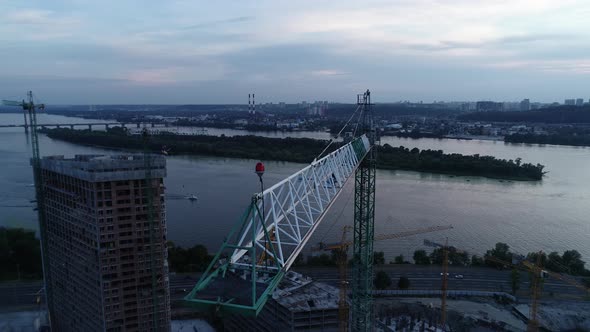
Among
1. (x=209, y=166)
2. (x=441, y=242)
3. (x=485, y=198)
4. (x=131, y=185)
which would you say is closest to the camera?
(x=131, y=185)

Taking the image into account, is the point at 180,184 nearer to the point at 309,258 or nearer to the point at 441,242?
the point at 309,258

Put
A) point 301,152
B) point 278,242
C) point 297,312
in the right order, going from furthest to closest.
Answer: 1. point 301,152
2. point 297,312
3. point 278,242

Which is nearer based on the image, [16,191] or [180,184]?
[16,191]

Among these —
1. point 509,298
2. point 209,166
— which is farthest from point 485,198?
point 209,166

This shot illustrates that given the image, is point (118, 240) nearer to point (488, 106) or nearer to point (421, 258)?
point (421, 258)

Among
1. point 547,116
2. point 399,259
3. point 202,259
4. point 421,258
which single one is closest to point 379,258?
point 399,259

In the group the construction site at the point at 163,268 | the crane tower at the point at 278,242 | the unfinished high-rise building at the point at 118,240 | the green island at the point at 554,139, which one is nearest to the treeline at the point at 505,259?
the construction site at the point at 163,268

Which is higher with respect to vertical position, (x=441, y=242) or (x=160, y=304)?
(x=160, y=304)
